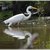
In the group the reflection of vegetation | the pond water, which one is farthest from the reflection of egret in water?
the reflection of vegetation

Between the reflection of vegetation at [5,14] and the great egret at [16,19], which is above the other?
the reflection of vegetation at [5,14]

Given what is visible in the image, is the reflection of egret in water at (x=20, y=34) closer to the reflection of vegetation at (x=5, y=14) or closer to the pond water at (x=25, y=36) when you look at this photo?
the pond water at (x=25, y=36)

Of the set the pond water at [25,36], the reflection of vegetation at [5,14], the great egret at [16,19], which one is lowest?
the pond water at [25,36]

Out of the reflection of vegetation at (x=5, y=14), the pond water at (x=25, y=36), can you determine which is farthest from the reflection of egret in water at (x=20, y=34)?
the reflection of vegetation at (x=5, y=14)

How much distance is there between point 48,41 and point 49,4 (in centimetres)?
35

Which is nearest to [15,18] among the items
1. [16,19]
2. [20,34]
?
[16,19]

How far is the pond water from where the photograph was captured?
1.14 metres

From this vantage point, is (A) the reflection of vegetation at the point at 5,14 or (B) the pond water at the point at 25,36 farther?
(A) the reflection of vegetation at the point at 5,14

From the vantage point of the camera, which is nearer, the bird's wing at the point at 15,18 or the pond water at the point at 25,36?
the pond water at the point at 25,36

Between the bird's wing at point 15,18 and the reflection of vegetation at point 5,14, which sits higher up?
the reflection of vegetation at point 5,14

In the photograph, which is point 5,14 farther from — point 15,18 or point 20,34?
point 20,34

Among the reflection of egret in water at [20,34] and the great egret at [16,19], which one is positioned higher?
the great egret at [16,19]

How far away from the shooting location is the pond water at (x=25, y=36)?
1139mm

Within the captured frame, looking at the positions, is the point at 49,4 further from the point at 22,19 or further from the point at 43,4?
the point at 22,19
